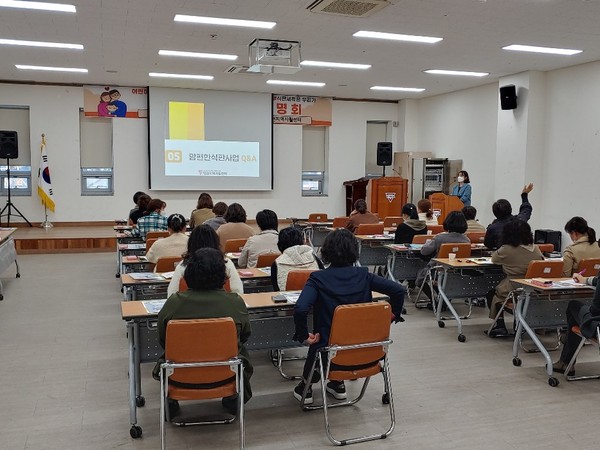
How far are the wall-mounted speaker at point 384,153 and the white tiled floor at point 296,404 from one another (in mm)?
8578

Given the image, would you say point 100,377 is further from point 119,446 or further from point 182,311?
point 182,311

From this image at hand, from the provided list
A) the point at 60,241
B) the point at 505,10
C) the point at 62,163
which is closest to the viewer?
the point at 505,10

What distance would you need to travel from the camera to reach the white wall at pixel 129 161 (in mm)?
12609

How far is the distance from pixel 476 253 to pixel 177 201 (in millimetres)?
8614

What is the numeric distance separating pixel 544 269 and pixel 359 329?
2.51 metres

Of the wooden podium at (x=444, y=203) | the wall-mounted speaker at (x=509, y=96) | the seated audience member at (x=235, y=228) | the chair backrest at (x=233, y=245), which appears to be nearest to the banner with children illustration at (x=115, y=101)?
the wooden podium at (x=444, y=203)

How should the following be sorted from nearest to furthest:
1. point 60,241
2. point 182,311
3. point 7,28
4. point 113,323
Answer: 1. point 182,311
2. point 113,323
3. point 7,28
4. point 60,241

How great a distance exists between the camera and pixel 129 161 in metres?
13.2

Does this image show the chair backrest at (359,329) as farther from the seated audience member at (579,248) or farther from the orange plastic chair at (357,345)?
the seated audience member at (579,248)

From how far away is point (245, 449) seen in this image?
3.10 meters

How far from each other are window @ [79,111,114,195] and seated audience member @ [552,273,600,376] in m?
11.3

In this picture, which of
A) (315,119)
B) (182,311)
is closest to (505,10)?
(182,311)

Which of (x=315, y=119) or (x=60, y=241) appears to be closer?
(x=60, y=241)

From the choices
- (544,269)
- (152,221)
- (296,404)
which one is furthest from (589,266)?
(152,221)
